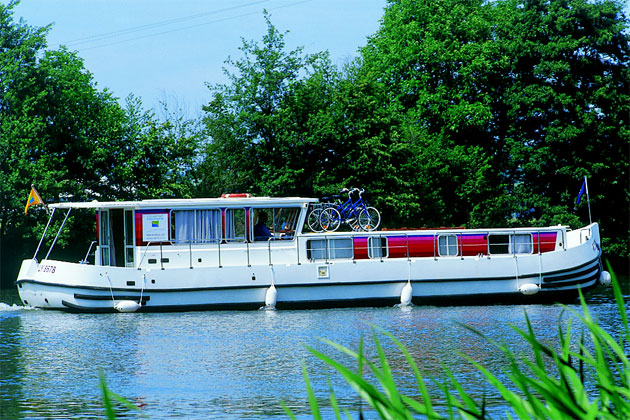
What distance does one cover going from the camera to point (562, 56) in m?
40.2

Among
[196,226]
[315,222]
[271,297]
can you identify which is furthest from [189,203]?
[315,222]

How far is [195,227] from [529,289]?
8867 mm

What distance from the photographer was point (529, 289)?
80.8 ft

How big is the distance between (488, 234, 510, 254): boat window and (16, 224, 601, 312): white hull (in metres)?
0.65

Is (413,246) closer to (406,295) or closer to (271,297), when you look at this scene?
(406,295)

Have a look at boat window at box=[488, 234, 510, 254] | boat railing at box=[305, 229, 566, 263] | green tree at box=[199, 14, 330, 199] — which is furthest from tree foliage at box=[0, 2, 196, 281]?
boat window at box=[488, 234, 510, 254]

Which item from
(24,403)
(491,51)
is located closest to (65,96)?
(491,51)

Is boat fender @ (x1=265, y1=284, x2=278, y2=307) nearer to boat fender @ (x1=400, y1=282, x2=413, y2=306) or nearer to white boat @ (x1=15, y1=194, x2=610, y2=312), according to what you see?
white boat @ (x1=15, y1=194, x2=610, y2=312)

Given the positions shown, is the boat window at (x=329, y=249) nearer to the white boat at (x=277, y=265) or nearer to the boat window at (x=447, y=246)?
the white boat at (x=277, y=265)

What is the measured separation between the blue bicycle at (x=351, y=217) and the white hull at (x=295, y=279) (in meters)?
1.24

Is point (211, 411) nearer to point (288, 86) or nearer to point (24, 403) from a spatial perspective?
point (24, 403)

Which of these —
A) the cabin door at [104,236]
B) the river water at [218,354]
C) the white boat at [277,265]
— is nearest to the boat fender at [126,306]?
the white boat at [277,265]

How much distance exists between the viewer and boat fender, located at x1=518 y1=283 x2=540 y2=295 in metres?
24.7

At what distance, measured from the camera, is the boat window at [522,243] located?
83.3ft
